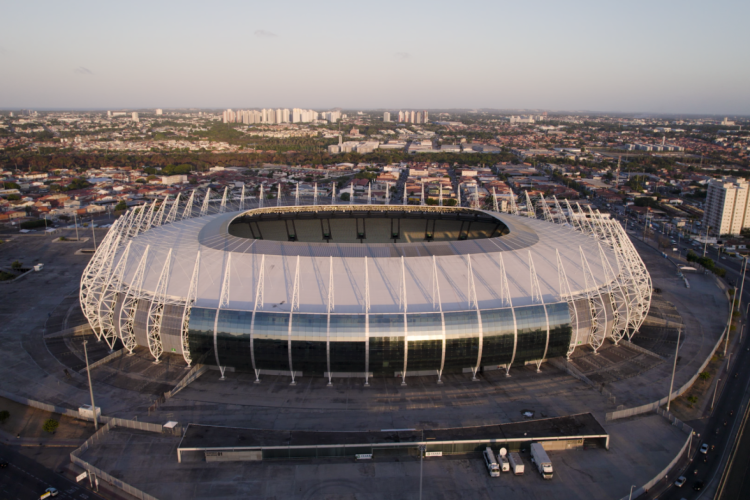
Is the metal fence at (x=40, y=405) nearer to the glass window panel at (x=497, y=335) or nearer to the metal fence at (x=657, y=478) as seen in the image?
the glass window panel at (x=497, y=335)

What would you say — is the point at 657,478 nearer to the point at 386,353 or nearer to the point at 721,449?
the point at 721,449

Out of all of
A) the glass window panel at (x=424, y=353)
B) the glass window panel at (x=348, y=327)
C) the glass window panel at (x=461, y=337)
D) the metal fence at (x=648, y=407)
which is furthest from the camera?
the glass window panel at (x=461, y=337)

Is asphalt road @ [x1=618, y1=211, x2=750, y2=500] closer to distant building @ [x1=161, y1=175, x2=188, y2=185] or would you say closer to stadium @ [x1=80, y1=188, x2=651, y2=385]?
stadium @ [x1=80, y1=188, x2=651, y2=385]

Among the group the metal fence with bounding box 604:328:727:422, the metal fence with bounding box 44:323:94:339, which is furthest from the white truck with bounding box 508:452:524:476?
the metal fence with bounding box 44:323:94:339

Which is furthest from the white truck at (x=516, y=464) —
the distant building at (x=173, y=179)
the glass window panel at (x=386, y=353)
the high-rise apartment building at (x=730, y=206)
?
the distant building at (x=173, y=179)

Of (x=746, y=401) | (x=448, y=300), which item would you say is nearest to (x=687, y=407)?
(x=746, y=401)

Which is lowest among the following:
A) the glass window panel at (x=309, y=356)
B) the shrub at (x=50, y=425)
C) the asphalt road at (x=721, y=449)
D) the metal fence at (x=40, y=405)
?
the metal fence at (x=40, y=405)
